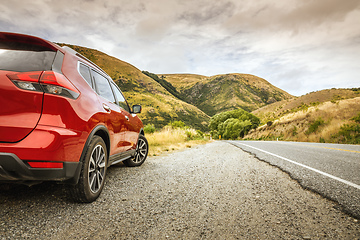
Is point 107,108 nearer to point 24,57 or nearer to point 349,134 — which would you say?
point 24,57

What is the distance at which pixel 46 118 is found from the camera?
196 cm

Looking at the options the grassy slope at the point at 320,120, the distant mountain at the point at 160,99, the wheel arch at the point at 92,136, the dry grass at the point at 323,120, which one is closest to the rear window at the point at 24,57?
the wheel arch at the point at 92,136

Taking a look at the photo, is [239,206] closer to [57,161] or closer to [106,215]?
[106,215]

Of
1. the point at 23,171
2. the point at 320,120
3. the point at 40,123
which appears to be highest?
the point at 320,120

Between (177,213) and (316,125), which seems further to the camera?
(316,125)

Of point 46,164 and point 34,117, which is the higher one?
point 34,117

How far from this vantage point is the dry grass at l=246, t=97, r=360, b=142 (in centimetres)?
2011

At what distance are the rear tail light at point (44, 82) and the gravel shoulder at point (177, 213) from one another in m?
1.30

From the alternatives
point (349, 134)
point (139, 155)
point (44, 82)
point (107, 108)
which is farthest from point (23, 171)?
point (349, 134)

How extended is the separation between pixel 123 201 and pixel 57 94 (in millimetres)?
1555

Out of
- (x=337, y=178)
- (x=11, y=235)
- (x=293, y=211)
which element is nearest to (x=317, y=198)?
(x=293, y=211)

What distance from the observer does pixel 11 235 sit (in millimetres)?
1696

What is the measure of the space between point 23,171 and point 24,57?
1.20 m

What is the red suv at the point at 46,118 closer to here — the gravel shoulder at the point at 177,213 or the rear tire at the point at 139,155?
the gravel shoulder at the point at 177,213
